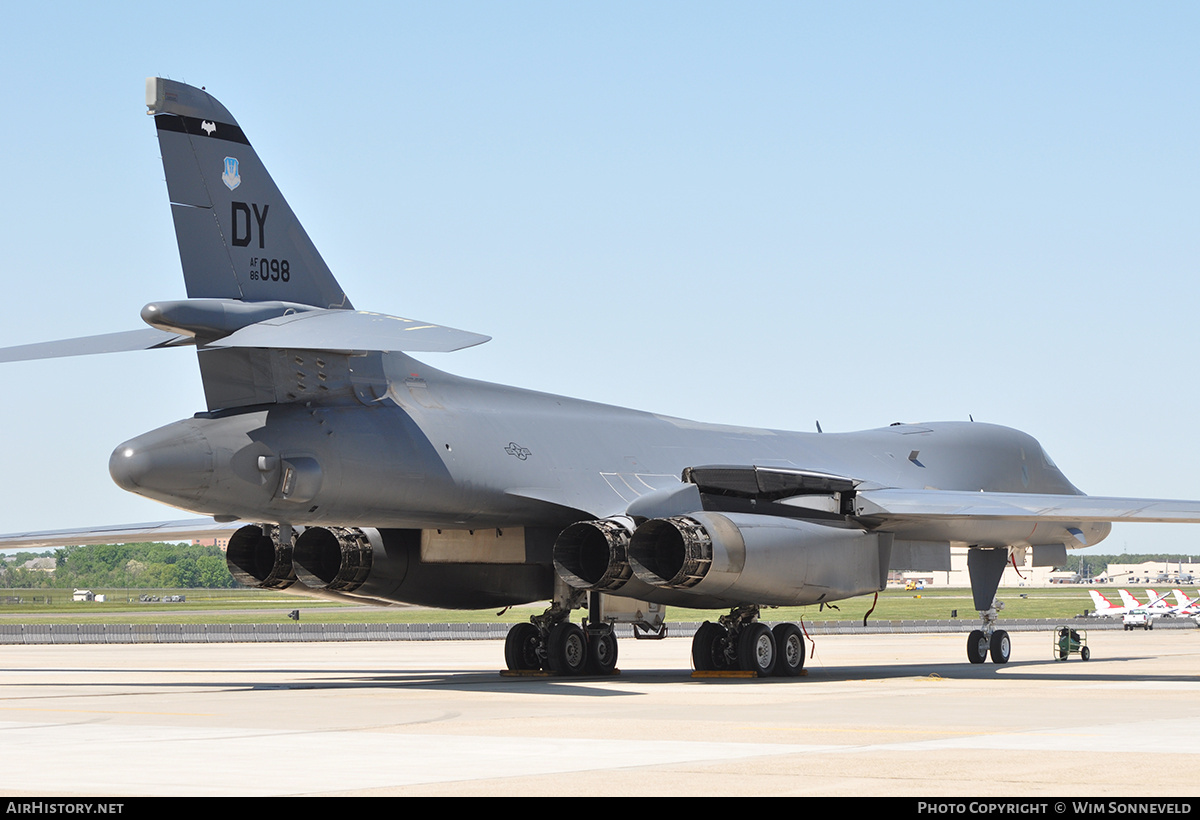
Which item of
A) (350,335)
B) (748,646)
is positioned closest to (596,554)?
(748,646)

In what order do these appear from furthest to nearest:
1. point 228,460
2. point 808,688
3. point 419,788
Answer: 1. point 808,688
2. point 228,460
3. point 419,788

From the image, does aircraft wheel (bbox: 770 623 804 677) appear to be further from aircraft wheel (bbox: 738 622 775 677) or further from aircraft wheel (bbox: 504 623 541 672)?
aircraft wheel (bbox: 504 623 541 672)

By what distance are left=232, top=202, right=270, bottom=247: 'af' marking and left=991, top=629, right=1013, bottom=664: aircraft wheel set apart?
14.8 metres

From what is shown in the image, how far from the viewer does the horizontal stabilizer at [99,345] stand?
1606 cm

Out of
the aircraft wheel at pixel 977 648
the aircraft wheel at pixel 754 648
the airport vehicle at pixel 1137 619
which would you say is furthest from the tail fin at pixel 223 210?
the airport vehicle at pixel 1137 619

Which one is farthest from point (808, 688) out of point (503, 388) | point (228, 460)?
point (228, 460)

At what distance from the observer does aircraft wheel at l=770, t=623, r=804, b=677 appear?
20.6 meters

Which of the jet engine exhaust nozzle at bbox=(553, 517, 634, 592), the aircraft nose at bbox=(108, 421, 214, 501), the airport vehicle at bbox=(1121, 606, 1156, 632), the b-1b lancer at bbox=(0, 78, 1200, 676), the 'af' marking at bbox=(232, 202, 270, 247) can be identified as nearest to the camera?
the aircraft nose at bbox=(108, 421, 214, 501)

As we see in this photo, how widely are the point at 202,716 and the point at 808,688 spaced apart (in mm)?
7722

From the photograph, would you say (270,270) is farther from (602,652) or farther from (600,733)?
(600,733)

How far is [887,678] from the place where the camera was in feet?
68.4

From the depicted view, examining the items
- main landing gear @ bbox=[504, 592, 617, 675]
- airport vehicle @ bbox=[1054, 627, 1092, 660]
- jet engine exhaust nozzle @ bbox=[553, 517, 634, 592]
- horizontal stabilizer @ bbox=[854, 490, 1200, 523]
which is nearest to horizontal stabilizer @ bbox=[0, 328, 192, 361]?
jet engine exhaust nozzle @ bbox=[553, 517, 634, 592]

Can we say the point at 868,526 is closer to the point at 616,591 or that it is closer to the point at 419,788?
the point at 616,591
